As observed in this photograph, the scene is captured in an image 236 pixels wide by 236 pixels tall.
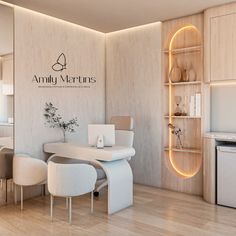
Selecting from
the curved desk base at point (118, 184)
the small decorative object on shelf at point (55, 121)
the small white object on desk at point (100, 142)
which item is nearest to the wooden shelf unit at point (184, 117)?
the curved desk base at point (118, 184)

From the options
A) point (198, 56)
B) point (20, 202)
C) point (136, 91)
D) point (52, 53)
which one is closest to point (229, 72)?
point (198, 56)

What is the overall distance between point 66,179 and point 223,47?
2.87 m

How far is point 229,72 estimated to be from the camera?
400 centimetres

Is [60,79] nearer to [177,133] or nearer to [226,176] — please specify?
[177,133]

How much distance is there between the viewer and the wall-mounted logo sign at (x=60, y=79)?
178 inches

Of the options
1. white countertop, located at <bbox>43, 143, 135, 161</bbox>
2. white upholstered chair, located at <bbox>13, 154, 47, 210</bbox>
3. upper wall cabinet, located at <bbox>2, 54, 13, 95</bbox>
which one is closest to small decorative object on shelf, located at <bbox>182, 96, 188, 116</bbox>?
white countertop, located at <bbox>43, 143, 135, 161</bbox>

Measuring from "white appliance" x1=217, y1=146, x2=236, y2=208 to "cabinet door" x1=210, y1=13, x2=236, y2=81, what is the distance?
1.06 m

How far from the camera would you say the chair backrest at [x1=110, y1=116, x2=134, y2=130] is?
488cm

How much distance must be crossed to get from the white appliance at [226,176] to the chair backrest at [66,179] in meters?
1.95

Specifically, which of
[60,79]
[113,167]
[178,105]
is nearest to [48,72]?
[60,79]

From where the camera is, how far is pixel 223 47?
405 centimetres

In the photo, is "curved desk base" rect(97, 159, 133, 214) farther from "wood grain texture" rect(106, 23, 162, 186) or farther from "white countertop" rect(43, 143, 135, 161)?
"wood grain texture" rect(106, 23, 162, 186)

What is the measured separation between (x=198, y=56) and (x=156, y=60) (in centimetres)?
73

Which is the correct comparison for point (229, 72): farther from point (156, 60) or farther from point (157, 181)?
point (157, 181)
